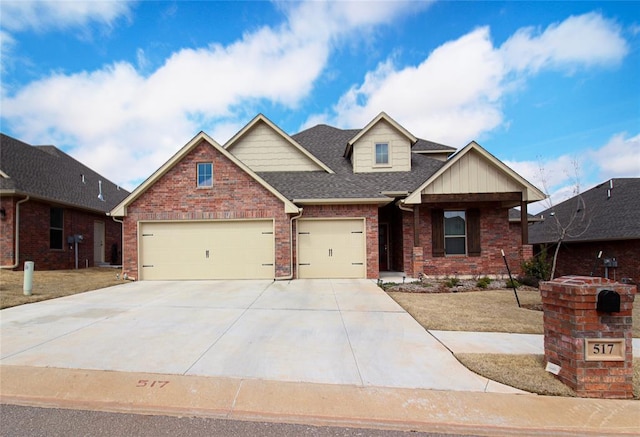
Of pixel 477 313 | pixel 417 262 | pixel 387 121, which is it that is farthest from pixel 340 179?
pixel 477 313

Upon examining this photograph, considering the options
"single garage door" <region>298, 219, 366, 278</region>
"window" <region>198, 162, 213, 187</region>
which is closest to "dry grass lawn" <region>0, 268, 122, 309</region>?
"window" <region>198, 162, 213, 187</region>

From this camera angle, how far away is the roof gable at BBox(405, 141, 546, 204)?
1317 cm

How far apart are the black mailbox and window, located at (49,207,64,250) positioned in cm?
1921

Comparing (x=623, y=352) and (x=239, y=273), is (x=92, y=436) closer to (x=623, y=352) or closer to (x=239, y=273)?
(x=623, y=352)

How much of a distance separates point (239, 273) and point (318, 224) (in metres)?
3.45

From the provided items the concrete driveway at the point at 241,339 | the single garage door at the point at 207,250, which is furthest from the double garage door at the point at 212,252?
the concrete driveway at the point at 241,339

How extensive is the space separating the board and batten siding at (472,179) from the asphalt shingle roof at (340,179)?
4.96 feet

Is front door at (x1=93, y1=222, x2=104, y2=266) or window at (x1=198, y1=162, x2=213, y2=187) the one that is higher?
window at (x1=198, y1=162, x2=213, y2=187)

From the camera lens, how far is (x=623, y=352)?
3.97 meters

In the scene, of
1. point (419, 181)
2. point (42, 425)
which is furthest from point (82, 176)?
point (42, 425)

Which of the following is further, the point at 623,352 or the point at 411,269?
the point at 411,269

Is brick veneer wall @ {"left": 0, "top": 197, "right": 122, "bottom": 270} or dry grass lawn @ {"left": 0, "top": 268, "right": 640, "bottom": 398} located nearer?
dry grass lawn @ {"left": 0, "top": 268, "right": 640, "bottom": 398}

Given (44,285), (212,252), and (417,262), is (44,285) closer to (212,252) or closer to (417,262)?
(212,252)

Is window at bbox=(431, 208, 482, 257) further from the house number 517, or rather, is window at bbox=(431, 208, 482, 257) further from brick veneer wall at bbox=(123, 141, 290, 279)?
the house number 517
